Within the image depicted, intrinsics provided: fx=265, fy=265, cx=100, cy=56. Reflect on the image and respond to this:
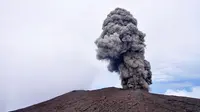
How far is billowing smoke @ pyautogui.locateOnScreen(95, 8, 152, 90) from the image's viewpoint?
141ft

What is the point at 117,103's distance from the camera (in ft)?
108

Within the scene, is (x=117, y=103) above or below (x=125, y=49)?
below

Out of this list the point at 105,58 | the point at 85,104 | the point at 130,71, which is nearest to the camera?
the point at 85,104

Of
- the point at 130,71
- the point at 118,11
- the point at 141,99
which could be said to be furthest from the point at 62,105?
the point at 118,11

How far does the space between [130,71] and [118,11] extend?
1122 cm

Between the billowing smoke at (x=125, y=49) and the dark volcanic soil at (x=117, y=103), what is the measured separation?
5.49 meters

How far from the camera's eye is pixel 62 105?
35469 mm

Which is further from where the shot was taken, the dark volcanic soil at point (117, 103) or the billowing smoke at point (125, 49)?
the billowing smoke at point (125, 49)

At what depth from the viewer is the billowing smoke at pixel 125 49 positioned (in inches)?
1694

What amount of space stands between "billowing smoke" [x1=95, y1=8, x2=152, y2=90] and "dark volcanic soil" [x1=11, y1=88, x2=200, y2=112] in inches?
216

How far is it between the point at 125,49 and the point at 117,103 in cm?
1397

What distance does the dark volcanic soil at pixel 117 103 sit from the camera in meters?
31.9

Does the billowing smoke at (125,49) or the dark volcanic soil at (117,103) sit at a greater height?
the billowing smoke at (125,49)

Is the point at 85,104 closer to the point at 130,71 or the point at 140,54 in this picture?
the point at 130,71
